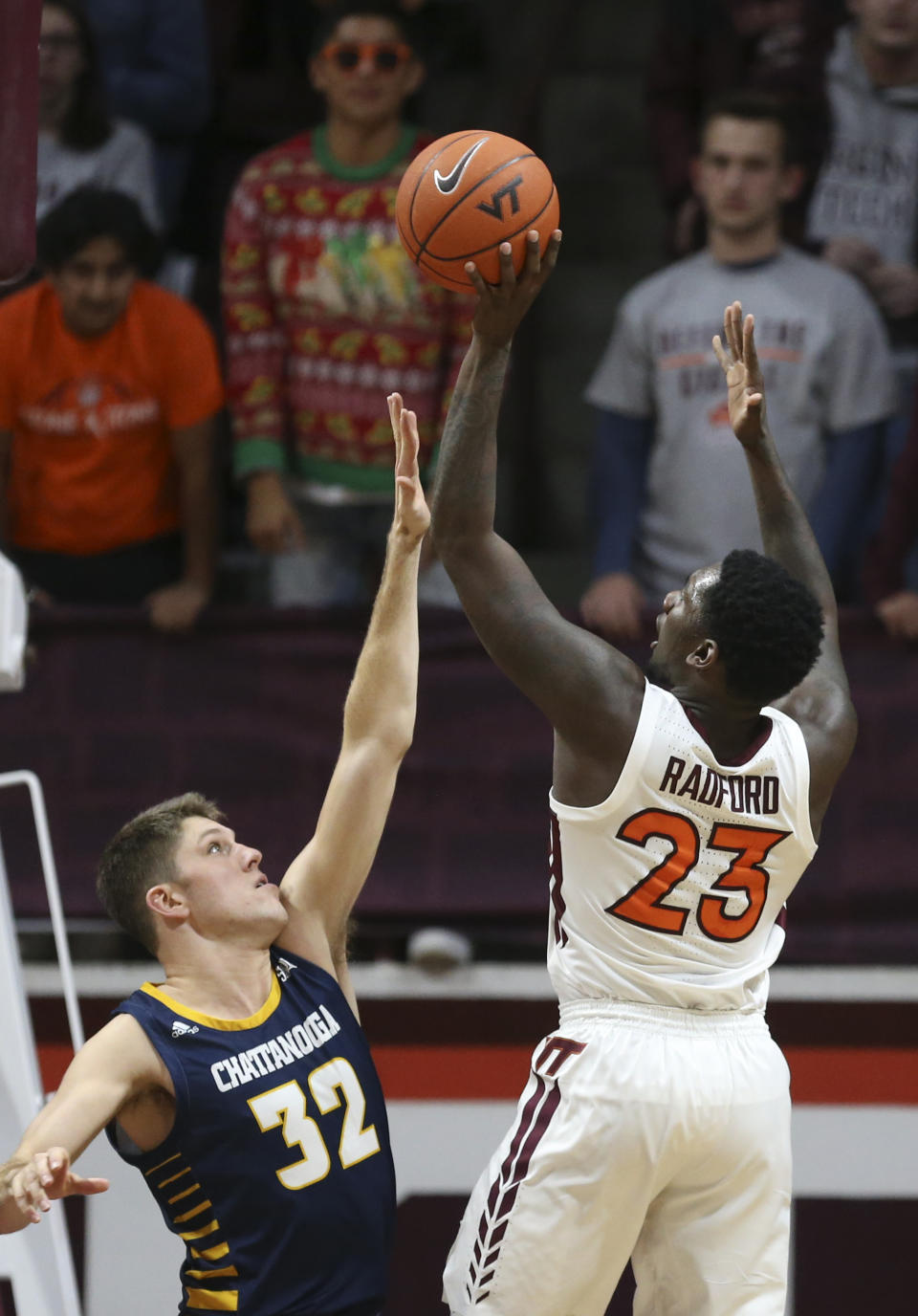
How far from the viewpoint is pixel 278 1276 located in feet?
11.5

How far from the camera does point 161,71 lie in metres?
7.00

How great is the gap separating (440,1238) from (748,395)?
8.60ft

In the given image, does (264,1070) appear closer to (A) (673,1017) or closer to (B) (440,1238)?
(A) (673,1017)

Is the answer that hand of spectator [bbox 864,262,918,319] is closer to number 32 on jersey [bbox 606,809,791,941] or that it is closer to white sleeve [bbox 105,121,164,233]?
white sleeve [bbox 105,121,164,233]

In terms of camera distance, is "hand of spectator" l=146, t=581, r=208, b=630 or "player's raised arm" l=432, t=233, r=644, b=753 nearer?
"player's raised arm" l=432, t=233, r=644, b=753

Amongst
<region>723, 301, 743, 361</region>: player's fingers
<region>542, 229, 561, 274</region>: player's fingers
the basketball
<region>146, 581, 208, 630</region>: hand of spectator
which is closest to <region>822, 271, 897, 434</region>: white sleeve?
<region>723, 301, 743, 361</region>: player's fingers

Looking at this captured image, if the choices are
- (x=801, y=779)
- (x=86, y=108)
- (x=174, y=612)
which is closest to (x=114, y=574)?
(x=174, y=612)

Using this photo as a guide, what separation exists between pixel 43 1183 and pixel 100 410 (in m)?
3.39

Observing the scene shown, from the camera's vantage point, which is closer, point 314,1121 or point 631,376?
point 314,1121

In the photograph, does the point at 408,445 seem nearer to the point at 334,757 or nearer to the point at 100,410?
the point at 334,757

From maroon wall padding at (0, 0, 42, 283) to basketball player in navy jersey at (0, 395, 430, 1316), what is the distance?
0.83 meters

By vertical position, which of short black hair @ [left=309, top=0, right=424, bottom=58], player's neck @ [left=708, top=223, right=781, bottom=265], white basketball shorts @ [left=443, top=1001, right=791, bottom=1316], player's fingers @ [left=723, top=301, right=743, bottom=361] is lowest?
white basketball shorts @ [left=443, top=1001, right=791, bottom=1316]

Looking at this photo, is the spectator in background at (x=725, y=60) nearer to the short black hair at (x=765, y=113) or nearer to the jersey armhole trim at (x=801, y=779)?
the short black hair at (x=765, y=113)

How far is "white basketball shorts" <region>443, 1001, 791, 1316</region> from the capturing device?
352 centimetres
